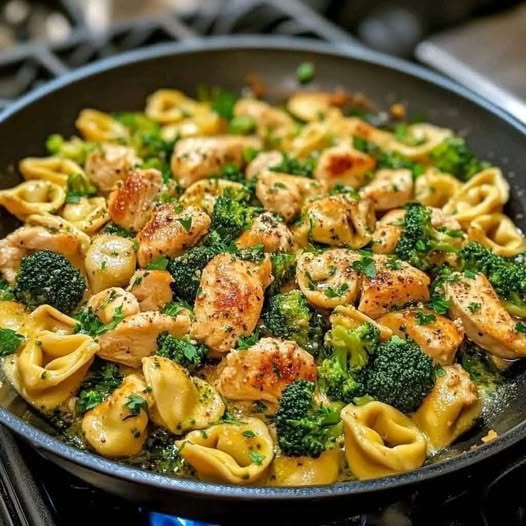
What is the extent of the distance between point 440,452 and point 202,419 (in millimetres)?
704

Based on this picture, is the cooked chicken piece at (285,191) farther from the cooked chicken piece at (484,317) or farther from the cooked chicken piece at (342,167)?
the cooked chicken piece at (484,317)

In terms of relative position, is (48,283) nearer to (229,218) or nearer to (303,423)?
(229,218)

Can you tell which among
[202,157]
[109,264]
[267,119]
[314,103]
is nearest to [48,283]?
[109,264]

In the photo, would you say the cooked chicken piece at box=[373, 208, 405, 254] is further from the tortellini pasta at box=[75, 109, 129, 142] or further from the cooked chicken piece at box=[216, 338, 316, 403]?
the tortellini pasta at box=[75, 109, 129, 142]

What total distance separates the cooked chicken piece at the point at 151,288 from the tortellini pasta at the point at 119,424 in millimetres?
363

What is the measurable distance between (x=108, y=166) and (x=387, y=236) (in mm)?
1108

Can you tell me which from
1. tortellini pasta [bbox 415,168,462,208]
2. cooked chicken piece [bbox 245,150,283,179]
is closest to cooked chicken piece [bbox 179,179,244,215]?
cooked chicken piece [bbox 245,150,283,179]

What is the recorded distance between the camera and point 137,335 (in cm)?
239

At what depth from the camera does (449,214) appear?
303cm

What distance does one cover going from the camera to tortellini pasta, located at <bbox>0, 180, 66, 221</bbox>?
2.92 meters

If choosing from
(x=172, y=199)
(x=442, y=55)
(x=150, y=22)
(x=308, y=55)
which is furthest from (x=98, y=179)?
(x=442, y=55)

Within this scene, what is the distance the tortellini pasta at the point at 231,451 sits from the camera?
2.12m

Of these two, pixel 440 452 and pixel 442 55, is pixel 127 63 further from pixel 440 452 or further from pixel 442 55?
pixel 440 452

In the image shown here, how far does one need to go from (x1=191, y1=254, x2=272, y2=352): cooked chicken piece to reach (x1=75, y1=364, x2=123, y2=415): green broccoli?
0.28 m
